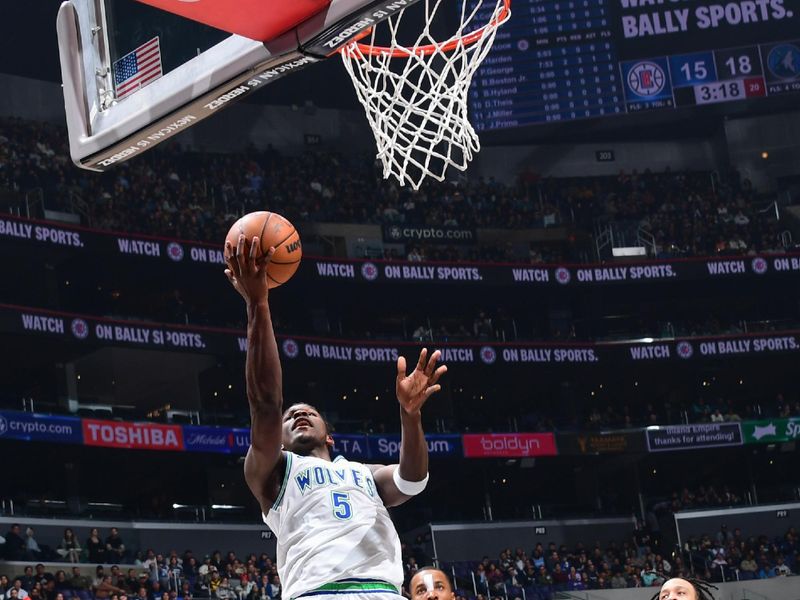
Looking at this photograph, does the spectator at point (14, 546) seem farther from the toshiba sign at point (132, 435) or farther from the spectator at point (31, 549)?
the toshiba sign at point (132, 435)

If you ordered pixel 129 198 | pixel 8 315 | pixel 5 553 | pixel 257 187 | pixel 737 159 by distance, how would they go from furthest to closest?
pixel 737 159 < pixel 257 187 < pixel 129 198 < pixel 8 315 < pixel 5 553

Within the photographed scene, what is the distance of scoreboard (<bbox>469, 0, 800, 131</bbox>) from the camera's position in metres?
27.3

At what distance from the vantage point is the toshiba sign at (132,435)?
22688 mm

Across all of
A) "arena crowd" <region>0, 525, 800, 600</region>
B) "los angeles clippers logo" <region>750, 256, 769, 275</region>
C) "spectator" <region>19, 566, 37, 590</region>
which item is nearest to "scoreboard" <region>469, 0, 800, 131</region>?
"los angeles clippers logo" <region>750, 256, 769, 275</region>

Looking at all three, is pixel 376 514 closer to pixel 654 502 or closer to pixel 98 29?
pixel 98 29

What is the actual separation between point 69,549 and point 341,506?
16.3 m

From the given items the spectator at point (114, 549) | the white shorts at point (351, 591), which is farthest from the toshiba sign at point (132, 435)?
the white shorts at point (351, 591)

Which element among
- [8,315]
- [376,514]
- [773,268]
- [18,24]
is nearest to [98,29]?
[376,514]

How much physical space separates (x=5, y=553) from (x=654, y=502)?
645 inches

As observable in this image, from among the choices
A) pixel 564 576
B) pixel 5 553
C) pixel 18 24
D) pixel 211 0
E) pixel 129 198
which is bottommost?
pixel 564 576

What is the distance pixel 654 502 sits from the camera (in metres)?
30.0

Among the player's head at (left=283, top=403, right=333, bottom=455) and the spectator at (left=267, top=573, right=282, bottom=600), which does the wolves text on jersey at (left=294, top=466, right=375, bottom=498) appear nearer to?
the player's head at (left=283, top=403, right=333, bottom=455)

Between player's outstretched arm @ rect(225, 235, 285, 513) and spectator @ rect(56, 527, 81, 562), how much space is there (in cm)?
1616

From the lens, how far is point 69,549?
19.8 metres
